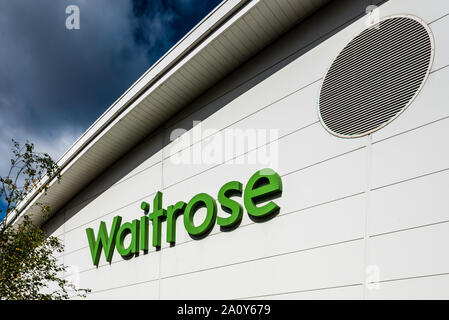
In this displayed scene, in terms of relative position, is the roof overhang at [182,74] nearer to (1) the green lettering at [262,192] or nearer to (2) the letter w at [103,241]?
(2) the letter w at [103,241]

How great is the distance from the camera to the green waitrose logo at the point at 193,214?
8922mm

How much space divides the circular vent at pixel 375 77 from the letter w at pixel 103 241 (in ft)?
24.4

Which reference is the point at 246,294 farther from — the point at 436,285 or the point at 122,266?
the point at 122,266

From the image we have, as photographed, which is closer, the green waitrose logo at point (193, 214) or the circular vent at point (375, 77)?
the circular vent at point (375, 77)

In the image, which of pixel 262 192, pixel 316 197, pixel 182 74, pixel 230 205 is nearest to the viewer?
pixel 316 197

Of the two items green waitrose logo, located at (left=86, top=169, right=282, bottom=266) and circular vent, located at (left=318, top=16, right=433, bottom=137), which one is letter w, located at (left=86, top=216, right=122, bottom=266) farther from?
circular vent, located at (left=318, top=16, right=433, bottom=137)

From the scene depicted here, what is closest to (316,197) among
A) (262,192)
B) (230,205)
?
(262,192)

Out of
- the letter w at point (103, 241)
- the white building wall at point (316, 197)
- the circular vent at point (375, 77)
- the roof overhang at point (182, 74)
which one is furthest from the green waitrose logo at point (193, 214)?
the roof overhang at point (182, 74)

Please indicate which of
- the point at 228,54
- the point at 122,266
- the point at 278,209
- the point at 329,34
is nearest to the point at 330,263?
the point at 278,209

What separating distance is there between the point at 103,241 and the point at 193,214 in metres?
4.28

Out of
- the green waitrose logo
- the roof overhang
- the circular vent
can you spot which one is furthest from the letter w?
the circular vent

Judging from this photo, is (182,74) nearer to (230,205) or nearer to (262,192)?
(230,205)

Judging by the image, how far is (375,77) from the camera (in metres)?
7.68
